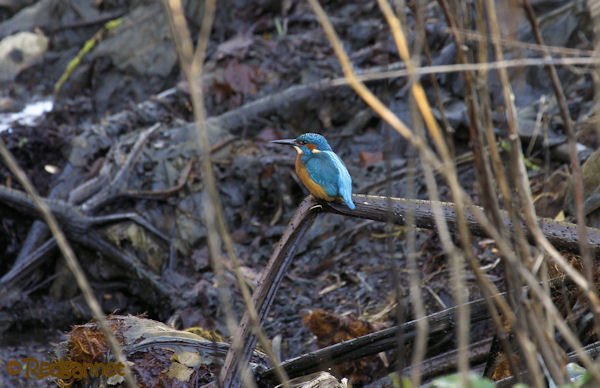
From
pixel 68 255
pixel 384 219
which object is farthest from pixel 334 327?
pixel 68 255

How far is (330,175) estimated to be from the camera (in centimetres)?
377

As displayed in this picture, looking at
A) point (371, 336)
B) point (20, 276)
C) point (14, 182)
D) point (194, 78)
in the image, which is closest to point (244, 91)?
point (14, 182)

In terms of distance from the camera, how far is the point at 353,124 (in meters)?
6.68

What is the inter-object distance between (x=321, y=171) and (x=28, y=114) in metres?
4.53

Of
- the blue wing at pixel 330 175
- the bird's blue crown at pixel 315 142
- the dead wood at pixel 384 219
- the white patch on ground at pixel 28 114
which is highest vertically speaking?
the white patch on ground at pixel 28 114

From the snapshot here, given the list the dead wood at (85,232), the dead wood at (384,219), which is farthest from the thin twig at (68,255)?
the dead wood at (85,232)

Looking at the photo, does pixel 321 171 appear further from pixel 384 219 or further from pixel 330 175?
pixel 384 219

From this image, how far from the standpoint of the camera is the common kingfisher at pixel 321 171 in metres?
3.61

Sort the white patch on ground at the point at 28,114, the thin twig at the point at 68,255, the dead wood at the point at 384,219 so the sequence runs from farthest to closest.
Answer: the white patch on ground at the point at 28,114 → the dead wood at the point at 384,219 → the thin twig at the point at 68,255

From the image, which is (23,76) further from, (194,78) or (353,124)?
(194,78)

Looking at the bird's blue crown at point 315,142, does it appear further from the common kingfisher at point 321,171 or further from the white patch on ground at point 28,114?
the white patch on ground at point 28,114

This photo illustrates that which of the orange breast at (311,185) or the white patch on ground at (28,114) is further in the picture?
the white patch on ground at (28,114)

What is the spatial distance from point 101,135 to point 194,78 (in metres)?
5.20

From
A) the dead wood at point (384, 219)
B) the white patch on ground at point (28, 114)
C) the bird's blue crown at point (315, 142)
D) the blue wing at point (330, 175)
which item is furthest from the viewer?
the white patch on ground at point (28, 114)
